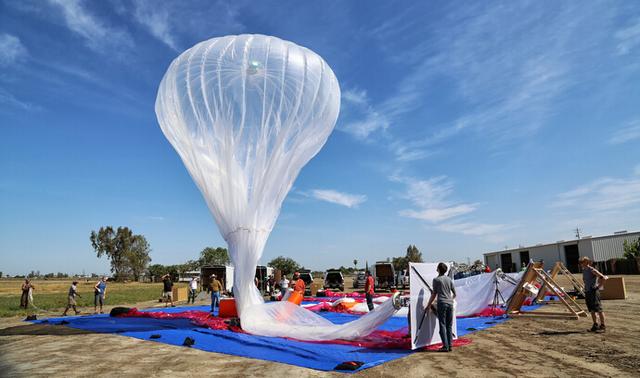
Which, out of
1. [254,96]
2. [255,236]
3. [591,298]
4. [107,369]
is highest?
[254,96]

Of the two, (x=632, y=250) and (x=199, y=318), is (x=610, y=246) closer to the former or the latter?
(x=632, y=250)

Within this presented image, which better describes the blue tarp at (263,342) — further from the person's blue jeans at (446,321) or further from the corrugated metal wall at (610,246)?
the corrugated metal wall at (610,246)

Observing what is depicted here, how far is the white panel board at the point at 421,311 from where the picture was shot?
23.1 ft

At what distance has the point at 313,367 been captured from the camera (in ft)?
19.9

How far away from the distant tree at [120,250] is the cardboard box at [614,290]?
268 feet

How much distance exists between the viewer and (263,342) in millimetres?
7832

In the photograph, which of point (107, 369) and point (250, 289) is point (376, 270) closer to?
point (250, 289)

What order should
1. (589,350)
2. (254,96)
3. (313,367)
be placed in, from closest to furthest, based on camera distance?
(313,367) < (589,350) < (254,96)

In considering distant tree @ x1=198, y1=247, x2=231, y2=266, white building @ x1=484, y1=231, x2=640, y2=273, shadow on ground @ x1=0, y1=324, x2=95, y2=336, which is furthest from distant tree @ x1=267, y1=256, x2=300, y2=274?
shadow on ground @ x1=0, y1=324, x2=95, y2=336

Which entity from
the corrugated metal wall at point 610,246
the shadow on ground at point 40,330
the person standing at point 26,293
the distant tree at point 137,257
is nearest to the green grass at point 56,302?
the person standing at point 26,293

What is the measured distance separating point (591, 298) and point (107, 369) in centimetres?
903

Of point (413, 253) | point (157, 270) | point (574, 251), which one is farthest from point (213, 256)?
point (574, 251)

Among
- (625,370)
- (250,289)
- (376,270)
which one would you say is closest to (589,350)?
(625,370)

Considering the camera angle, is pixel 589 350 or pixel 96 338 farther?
pixel 96 338
